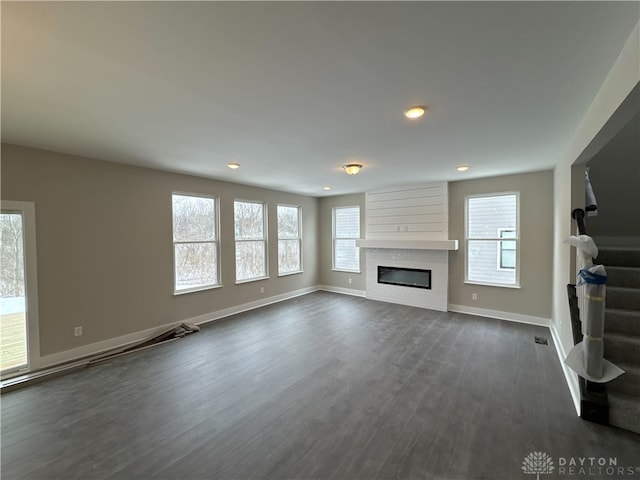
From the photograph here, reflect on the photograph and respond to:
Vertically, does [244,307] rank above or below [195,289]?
below

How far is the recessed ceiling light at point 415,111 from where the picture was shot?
218 centimetres

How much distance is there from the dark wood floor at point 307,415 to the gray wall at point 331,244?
3169mm

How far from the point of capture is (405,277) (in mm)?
6047

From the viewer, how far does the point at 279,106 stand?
2.17 metres

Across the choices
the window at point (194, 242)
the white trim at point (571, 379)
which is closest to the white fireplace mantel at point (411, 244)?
the white trim at point (571, 379)

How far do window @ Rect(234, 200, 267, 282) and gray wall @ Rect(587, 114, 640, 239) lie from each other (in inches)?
231

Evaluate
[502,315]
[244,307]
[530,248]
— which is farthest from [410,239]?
[244,307]

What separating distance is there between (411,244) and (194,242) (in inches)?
171

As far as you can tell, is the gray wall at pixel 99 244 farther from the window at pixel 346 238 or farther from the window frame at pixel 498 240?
the window frame at pixel 498 240

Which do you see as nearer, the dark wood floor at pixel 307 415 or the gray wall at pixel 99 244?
the dark wood floor at pixel 307 415

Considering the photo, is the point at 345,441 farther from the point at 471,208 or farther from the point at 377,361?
the point at 471,208

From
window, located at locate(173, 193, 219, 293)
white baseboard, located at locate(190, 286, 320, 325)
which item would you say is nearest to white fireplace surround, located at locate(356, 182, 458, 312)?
white baseboard, located at locate(190, 286, 320, 325)

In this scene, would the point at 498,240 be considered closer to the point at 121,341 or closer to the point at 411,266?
the point at 411,266

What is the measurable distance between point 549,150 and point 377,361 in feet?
Result: 11.3
